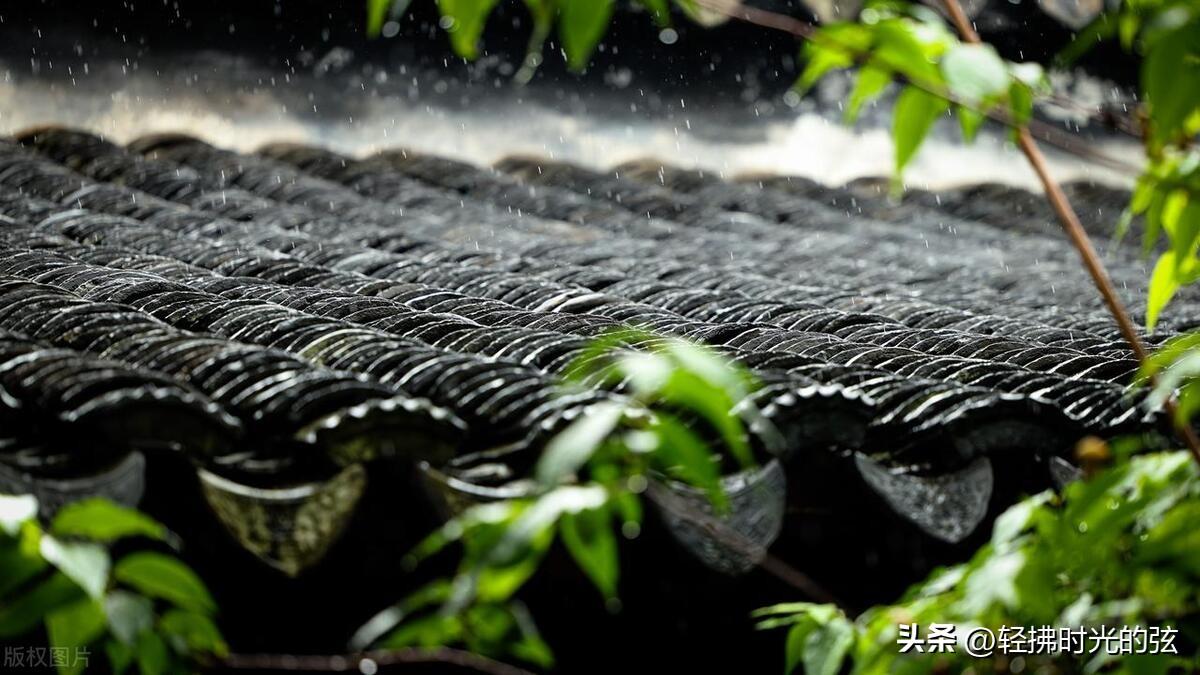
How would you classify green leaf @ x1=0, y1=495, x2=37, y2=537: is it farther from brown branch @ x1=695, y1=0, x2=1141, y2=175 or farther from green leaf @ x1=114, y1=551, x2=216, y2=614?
brown branch @ x1=695, y1=0, x2=1141, y2=175

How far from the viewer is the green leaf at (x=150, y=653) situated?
5.62ft

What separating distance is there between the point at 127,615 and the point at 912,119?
1.09 meters

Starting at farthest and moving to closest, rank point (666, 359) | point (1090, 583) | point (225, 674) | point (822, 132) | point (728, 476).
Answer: point (822, 132) → point (225, 674) → point (728, 476) → point (1090, 583) → point (666, 359)

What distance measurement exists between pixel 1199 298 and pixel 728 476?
11.8ft

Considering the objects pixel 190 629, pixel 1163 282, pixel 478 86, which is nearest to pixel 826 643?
pixel 1163 282

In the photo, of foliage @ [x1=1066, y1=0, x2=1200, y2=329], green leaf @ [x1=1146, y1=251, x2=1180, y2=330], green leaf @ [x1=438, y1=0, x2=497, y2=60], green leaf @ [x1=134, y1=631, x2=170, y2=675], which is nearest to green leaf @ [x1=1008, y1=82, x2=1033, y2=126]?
foliage @ [x1=1066, y1=0, x2=1200, y2=329]

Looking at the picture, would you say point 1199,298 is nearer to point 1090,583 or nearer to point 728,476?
point 728,476

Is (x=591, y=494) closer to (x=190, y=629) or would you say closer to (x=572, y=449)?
(x=572, y=449)

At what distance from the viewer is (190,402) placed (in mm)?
2451

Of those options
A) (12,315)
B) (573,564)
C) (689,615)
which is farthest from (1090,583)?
(12,315)

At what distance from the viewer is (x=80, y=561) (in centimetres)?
155

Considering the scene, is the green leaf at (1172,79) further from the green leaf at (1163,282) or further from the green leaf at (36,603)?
the green leaf at (36,603)

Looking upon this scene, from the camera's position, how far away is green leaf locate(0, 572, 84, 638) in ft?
5.20

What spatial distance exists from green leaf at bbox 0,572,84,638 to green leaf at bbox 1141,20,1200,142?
1.31m
